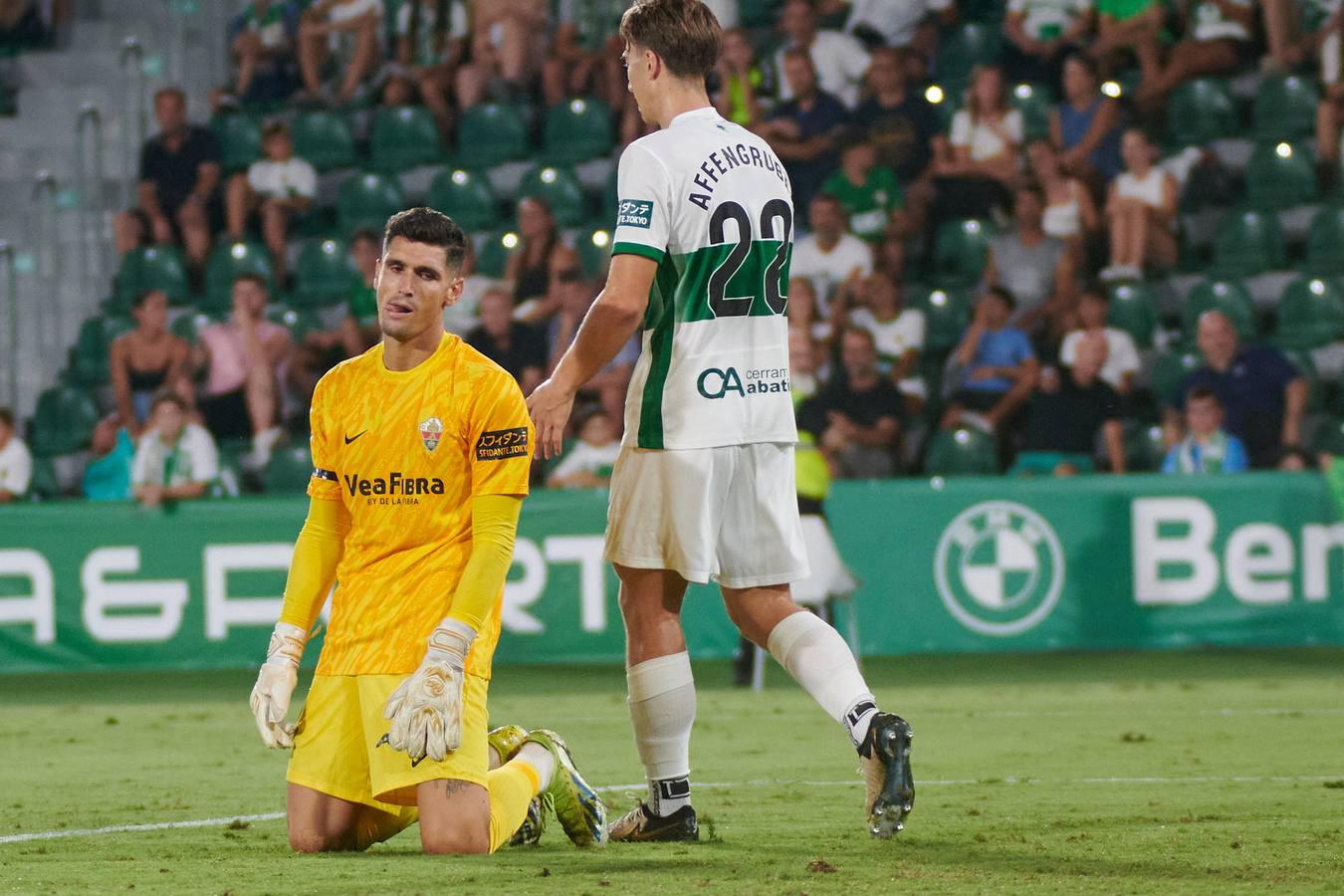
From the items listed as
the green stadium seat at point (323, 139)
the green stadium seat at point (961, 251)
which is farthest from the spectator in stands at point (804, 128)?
the green stadium seat at point (323, 139)

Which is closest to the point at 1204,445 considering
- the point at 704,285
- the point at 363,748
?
the point at 704,285

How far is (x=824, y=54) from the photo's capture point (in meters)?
16.4

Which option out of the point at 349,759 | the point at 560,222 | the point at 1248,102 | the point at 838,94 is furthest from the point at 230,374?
the point at 349,759

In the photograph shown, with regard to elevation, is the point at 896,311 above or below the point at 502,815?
above

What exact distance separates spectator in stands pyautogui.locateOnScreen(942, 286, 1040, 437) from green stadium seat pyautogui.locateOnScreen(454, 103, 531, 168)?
4.75m

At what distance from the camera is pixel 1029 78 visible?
53.1 feet

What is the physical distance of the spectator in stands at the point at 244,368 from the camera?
14172mm

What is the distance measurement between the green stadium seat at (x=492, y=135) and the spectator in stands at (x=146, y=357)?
3.48 meters

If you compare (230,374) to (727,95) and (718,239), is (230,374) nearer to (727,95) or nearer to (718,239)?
(727,95)

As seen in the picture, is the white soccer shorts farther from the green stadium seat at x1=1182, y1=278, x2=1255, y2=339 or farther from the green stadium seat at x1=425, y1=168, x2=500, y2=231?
the green stadium seat at x1=425, y1=168, x2=500, y2=231

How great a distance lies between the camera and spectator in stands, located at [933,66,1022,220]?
15.2 m

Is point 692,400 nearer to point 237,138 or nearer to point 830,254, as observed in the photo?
point 830,254

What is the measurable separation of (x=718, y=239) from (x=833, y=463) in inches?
290

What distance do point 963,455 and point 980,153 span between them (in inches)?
134
